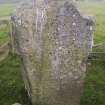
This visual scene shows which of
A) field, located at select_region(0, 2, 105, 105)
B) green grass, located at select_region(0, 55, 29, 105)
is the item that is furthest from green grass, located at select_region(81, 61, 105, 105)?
green grass, located at select_region(0, 55, 29, 105)

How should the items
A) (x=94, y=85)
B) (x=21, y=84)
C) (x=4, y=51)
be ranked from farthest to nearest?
A: (x=4, y=51), (x=94, y=85), (x=21, y=84)

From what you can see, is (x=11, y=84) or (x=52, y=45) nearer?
(x=52, y=45)

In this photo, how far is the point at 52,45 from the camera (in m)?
9.30

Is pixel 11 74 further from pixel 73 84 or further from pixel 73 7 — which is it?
pixel 73 7

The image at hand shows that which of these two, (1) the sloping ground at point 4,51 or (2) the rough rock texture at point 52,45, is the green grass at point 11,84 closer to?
(1) the sloping ground at point 4,51

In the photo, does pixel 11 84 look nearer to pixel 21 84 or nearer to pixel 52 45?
pixel 21 84

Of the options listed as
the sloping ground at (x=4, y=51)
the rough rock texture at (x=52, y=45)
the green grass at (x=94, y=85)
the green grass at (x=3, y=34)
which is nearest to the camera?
the rough rock texture at (x=52, y=45)

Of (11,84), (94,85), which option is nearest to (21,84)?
(11,84)

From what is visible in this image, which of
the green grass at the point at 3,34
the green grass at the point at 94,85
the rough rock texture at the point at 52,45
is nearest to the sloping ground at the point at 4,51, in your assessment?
the green grass at the point at 3,34

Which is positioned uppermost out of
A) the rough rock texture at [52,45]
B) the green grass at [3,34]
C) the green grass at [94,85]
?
the rough rock texture at [52,45]

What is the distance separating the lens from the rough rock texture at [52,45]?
8.99m

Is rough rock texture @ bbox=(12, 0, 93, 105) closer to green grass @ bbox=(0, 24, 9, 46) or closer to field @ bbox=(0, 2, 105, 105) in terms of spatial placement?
field @ bbox=(0, 2, 105, 105)

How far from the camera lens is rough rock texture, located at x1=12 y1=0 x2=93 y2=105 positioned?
8.99m

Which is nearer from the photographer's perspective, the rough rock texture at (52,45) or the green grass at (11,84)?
the rough rock texture at (52,45)
